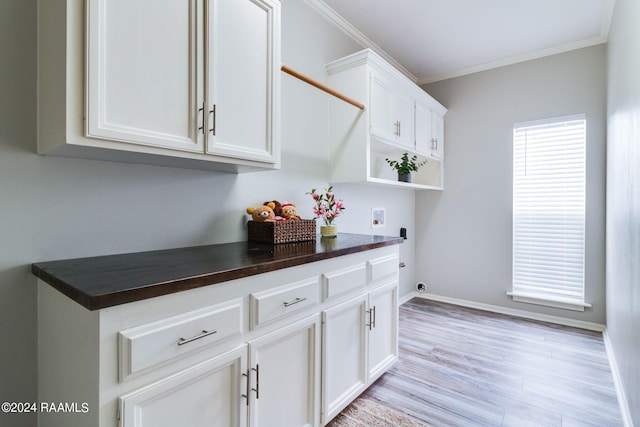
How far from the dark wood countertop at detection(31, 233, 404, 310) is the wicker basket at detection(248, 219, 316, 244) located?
126mm

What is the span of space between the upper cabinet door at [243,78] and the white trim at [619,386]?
222 centimetres

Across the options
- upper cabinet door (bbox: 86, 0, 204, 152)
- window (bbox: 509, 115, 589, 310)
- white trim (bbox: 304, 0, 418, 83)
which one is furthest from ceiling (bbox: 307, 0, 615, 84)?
upper cabinet door (bbox: 86, 0, 204, 152)

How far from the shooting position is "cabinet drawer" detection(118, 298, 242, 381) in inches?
32.8

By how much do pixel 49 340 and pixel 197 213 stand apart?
770 millimetres

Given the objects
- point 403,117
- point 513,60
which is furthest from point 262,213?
point 513,60

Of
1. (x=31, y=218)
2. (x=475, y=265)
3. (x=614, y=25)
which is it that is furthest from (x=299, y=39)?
(x=475, y=265)

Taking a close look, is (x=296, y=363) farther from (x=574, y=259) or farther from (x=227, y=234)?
(x=574, y=259)

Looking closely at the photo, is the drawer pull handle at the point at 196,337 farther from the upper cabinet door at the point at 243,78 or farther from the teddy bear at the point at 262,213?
the teddy bear at the point at 262,213

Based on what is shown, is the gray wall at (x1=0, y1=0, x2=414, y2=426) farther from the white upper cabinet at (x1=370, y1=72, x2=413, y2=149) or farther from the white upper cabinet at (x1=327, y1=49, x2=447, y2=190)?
the white upper cabinet at (x1=370, y1=72, x2=413, y2=149)

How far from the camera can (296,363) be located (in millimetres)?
1384

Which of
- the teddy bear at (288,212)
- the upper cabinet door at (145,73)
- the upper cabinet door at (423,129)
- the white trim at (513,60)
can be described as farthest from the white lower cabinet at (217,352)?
the white trim at (513,60)

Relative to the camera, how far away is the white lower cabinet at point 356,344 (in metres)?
1.56

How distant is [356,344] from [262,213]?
91 cm

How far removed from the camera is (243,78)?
1444mm
